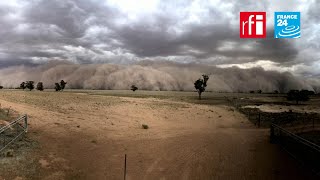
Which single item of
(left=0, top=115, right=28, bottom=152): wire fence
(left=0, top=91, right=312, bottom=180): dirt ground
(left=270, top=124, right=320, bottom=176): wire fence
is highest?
(left=0, top=115, right=28, bottom=152): wire fence

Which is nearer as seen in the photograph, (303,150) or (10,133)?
(303,150)

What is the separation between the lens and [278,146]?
2056 centimetres

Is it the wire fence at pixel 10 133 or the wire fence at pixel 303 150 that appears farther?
the wire fence at pixel 10 133

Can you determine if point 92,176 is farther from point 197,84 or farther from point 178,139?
point 197,84

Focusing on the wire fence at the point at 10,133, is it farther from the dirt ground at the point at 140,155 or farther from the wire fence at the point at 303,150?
the wire fence at the point at 303,150

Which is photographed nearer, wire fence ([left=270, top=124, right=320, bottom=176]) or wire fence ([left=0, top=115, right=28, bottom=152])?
wire fence ([left=270, top=124, right=320, bottom=176])

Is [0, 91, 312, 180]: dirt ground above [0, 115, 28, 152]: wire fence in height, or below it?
below

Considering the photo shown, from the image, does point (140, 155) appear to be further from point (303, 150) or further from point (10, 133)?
point (303, 150)

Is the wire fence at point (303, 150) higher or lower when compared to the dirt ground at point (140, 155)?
higher

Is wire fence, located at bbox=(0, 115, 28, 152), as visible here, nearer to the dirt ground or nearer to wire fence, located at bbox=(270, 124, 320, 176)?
the dirt ground

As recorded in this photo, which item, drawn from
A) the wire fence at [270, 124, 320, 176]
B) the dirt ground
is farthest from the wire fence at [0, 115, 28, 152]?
the wire fence at [270, 124, 320, 176]

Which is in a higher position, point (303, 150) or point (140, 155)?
point (303, 150)

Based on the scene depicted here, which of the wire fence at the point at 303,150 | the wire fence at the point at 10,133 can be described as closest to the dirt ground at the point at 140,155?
the wire fence at the point at 303,150

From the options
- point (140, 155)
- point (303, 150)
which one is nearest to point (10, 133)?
point (140, 155)
